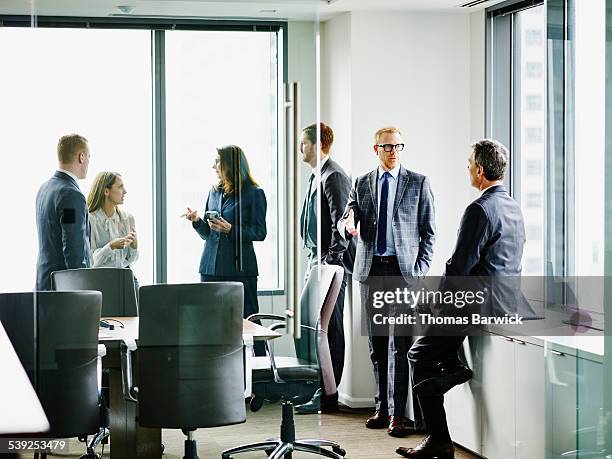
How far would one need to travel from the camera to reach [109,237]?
372 cm

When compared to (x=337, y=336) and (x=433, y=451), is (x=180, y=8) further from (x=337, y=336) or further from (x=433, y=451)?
(x=337, y=336)

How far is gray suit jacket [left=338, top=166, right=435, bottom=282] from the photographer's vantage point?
551cm

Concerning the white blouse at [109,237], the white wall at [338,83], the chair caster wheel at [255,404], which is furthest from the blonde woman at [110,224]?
the white wall at [338,83]

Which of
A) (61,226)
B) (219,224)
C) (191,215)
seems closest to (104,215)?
(61,226)

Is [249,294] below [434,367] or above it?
above

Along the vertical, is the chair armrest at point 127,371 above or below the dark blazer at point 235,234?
below

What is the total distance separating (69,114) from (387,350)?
8.52 feet

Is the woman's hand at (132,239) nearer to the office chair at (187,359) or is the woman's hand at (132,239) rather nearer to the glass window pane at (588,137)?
the office chair at (187,359)

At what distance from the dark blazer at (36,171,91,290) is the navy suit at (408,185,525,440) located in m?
1.81

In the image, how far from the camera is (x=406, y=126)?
5938 mm

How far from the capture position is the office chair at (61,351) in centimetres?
359

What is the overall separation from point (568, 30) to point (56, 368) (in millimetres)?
2264

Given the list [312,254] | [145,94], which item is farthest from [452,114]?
[145,94]

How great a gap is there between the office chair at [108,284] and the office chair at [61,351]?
0.11 feet
